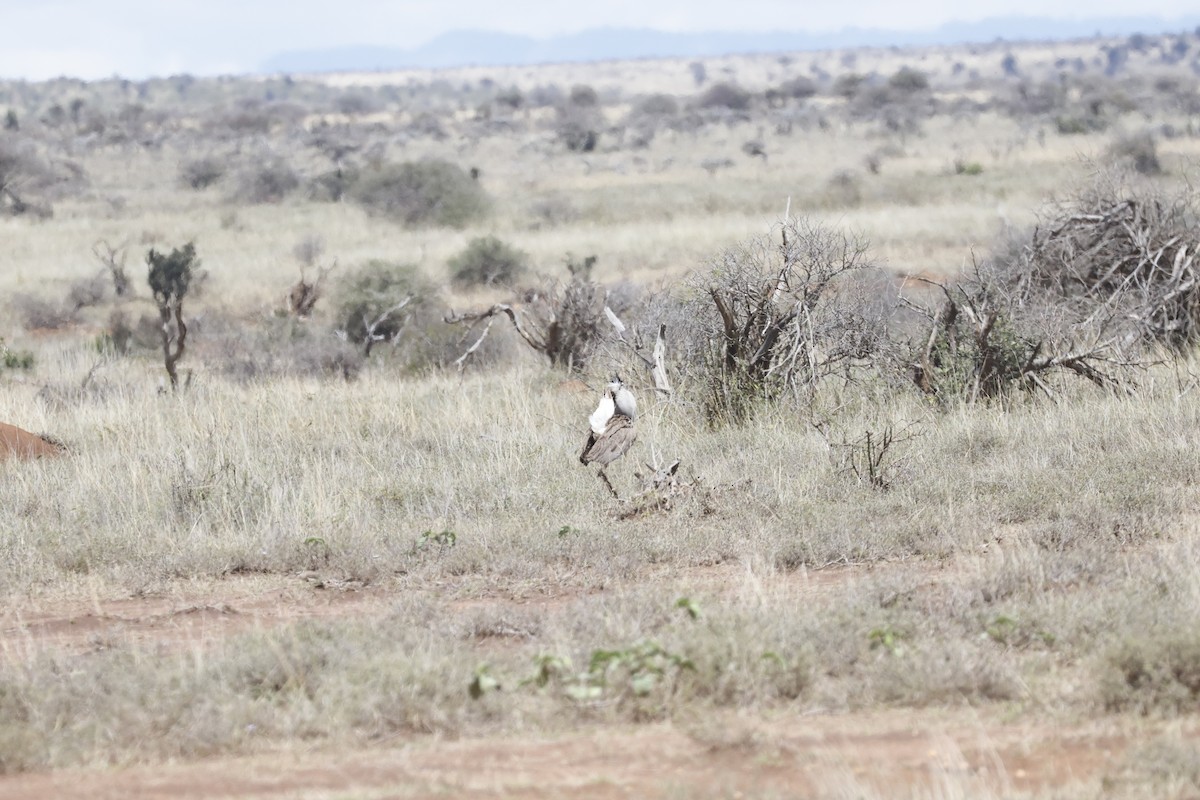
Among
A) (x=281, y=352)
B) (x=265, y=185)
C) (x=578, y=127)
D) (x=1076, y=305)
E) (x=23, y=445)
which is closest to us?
(x=23, y=445)

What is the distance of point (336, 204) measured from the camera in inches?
1342

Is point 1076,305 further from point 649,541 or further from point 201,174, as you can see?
point 201,174

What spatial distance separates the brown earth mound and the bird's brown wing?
416 centimetres

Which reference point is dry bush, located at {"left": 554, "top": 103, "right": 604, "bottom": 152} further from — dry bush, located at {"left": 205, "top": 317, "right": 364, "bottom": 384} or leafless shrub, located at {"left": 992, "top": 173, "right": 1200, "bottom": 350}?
leafless shrub, located at {"left": 992, "top": 173, "right": 1200, "bottom": 350}

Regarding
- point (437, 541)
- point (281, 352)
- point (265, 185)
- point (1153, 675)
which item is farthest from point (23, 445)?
point (265, 185)

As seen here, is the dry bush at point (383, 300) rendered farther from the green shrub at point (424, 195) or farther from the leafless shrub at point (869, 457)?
the green shrub at point (424, 195)

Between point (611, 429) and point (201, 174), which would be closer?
point (611, 429)

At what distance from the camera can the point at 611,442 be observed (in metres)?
7.10

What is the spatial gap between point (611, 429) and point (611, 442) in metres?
0.07

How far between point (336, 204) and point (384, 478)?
27345 mm

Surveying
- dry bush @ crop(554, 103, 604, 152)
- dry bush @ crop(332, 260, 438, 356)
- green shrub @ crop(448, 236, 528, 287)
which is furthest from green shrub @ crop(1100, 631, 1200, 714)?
Result: dry bush @ crop(554, 103, 604, 152)

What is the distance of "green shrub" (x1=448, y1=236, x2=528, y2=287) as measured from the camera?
74.6 feet

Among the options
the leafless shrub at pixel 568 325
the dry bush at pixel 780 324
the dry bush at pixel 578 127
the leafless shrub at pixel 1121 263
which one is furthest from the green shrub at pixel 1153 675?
the dry bush at pixel 578 127

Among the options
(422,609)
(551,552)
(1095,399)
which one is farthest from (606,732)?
(1095,399)
